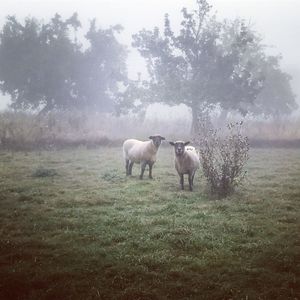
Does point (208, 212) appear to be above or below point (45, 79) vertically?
below

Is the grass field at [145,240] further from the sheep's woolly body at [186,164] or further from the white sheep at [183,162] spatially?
the sheep's woolly body at [186,164]

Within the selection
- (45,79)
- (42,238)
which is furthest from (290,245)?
(45,79)

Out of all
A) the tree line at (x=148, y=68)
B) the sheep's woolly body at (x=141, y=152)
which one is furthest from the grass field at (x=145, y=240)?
the tree line at (x=148, y=68)

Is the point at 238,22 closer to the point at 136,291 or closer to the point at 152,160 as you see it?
the point at 152,160

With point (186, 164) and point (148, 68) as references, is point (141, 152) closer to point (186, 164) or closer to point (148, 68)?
point (186, 164)

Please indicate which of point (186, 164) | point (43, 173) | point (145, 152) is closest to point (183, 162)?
point (186, 164)

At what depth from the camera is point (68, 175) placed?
17.2 meters

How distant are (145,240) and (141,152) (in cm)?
846

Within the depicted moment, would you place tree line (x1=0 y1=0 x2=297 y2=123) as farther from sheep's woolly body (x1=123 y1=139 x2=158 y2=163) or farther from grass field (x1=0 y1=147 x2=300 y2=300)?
grass field (x1=0 y1=147 x2=300 y2=300)

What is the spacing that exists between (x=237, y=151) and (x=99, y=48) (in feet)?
118

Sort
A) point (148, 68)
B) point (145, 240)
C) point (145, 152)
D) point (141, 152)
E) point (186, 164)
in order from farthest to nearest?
point (148, 68), point (141, 152), point (145, 152), point (186, 164), point (145, 240)

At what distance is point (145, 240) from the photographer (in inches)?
336

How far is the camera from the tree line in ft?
113

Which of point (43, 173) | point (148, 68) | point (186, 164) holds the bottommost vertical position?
point (43, 173)
